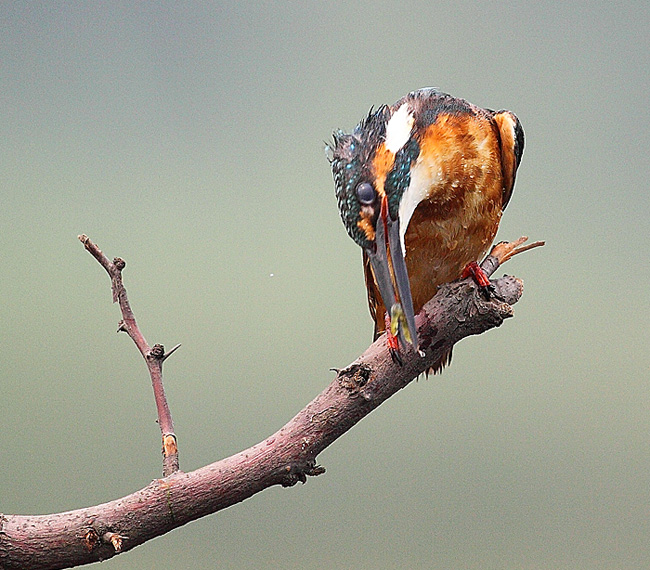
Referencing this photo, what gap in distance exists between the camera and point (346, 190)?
102cm

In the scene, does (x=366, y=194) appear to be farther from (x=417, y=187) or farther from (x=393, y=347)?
(x=393, y=347)

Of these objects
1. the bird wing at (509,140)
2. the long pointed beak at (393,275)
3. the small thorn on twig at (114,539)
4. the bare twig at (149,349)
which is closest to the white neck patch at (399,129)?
the long pointed beak at (393,275)

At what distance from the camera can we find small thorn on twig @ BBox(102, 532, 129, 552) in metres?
0.94

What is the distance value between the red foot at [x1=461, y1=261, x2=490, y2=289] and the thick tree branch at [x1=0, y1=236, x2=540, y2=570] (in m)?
0.12

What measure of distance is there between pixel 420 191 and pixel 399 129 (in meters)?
0.10

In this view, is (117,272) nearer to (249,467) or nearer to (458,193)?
(249,467)

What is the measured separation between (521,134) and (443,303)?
16.9 inches

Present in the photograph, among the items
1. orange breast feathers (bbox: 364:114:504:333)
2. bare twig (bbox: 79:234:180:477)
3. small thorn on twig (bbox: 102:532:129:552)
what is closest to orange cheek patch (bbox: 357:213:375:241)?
orange breast feathers (bbox: 364:114:504:333)

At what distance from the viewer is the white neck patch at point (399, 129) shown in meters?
1.06

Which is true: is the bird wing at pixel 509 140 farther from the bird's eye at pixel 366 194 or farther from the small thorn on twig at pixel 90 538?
the small thorn on twig at pixel 90 538

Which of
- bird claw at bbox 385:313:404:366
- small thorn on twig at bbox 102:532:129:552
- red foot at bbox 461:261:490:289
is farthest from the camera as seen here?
red foot at bbox 461:261:490:289

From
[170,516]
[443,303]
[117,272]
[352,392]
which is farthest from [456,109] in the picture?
[170,516]

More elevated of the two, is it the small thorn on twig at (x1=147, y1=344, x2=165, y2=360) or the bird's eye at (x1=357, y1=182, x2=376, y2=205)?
the bird's eye at (x1=357, y1=182, x2=376, y2=205)

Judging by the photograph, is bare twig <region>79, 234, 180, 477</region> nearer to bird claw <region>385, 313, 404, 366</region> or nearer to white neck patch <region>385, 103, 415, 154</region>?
bird claw <region>385, 313, 404, 366</region>
